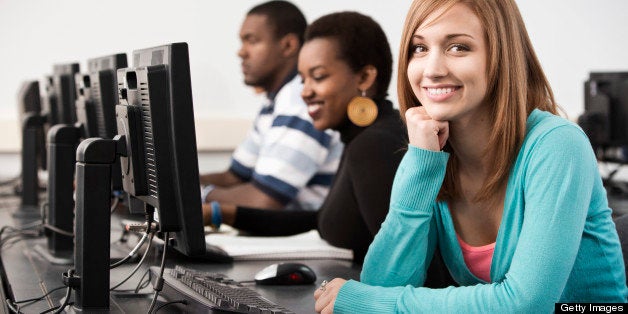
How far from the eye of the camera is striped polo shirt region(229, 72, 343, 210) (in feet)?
9.14

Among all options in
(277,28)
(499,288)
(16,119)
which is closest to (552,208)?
(499,288)

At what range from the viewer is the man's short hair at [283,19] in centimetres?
333

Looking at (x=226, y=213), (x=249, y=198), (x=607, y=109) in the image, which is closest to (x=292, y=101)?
(x=249, y=198)

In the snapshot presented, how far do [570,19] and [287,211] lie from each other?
3.36 m

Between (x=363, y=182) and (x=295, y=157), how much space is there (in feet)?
2.96

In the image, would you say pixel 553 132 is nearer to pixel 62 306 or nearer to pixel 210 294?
pixel 210 294

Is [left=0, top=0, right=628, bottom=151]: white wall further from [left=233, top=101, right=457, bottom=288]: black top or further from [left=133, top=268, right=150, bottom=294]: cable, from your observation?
[left=133, top=268, right=150, bottom=294]: cable

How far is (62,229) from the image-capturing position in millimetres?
2105

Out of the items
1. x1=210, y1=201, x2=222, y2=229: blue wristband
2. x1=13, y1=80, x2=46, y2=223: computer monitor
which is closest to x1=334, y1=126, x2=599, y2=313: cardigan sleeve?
x1=210, y1=201, x2=222, y2=229: blue wristband

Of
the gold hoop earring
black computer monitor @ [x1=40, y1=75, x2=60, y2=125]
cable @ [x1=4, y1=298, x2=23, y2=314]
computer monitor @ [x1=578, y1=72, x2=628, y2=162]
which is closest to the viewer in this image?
cable @ [x1=4, y1=298, x2=23, y2=314]

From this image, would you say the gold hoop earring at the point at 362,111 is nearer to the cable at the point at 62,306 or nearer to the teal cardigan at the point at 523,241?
the teal cardigan at the point at 523,241

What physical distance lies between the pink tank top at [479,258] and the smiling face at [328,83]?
806mm

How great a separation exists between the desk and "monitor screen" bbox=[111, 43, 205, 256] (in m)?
0.20

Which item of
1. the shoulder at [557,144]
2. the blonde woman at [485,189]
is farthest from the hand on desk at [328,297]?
the shoulder at [557,144]
